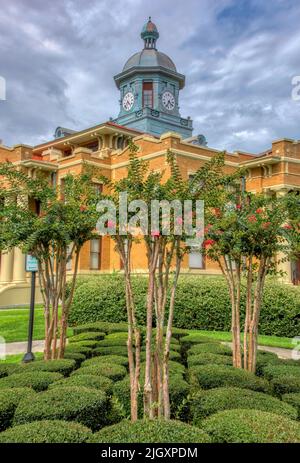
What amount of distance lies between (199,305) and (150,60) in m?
31.4

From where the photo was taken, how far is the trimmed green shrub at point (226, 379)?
18.6ft

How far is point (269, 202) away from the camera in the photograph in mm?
7441

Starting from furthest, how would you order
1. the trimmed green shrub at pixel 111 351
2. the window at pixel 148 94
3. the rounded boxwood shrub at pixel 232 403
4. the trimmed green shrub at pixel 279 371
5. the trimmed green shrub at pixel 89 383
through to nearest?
the window at pixel 148 94
the trimmed green shrub at pixel 111 351
the trimmed green shrub at pixel 279 371
the trimmed green shrub at pixel 89 383
the rounded boxwood shrub at pixel 232 403

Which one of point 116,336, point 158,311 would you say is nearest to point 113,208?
point 158,311

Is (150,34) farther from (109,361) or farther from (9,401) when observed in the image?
(9,401)

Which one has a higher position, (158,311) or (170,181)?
(170,181)

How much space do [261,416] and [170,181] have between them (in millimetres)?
2467

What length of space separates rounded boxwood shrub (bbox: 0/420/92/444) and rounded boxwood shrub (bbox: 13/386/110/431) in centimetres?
47

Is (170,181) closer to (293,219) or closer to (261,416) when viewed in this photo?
(261,416)

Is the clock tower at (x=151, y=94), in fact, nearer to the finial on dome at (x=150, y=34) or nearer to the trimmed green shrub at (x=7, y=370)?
the finial on dome at (x=150, y=34)

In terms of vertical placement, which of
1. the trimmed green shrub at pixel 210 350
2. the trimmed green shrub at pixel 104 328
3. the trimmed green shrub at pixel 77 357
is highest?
the trimmed green shrub at pixel 210 350

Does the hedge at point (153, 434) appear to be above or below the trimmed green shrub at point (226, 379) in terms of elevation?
above

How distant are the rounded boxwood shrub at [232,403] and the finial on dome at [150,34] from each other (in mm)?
44963

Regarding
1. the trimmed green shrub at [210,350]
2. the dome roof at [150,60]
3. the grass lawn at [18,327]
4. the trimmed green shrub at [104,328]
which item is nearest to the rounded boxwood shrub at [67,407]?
the trimmed green shrub at [210,350]
